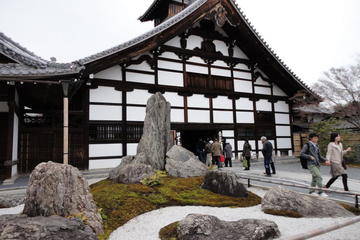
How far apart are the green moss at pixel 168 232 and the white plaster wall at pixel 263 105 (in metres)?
13.5

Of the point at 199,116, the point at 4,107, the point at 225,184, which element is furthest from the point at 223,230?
the point at 199,116

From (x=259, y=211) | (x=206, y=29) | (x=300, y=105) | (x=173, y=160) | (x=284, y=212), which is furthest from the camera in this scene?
(x=300, y=105)

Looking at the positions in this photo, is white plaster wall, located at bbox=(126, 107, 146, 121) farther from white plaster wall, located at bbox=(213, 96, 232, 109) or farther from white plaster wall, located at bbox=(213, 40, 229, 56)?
white plaster wall, located at bbox=(213, 40, 229, 56)

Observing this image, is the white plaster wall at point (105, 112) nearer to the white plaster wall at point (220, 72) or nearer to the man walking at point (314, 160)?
the white plaster wall at point (220, 72)

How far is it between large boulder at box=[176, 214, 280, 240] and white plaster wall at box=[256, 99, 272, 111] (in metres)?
13.3

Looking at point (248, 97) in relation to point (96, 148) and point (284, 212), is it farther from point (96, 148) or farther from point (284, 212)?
point (284, 212)

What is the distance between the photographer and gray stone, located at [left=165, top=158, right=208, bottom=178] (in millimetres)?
7195

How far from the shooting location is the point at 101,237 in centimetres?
373

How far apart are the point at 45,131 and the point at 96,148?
2.28 meters

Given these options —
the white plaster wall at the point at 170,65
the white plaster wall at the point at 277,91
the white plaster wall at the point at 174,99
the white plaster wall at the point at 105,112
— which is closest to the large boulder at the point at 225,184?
the white plaster wall at the point at 105,112

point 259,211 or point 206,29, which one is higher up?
point 206,29

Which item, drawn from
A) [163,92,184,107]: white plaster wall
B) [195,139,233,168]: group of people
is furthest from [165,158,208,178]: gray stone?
[163,92,184,107]: white plaster wall

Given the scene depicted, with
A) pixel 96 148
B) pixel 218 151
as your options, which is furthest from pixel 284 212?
pixel 96 148

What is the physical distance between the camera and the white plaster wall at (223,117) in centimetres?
1445
